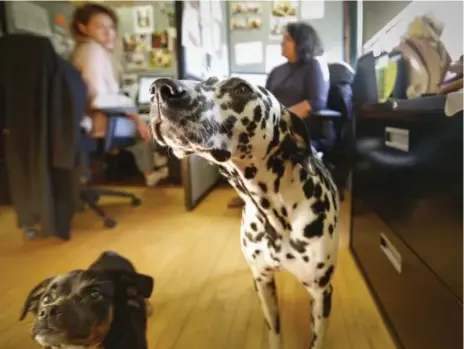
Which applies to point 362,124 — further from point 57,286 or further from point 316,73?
point 57,286

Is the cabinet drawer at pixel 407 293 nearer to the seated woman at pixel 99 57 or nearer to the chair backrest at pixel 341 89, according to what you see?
the chair backrest at pixel 341 89

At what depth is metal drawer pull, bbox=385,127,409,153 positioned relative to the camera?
0.81m

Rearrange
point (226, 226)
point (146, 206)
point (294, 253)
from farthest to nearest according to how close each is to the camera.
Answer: point (226, 226) → point (146, 206) → point (294, 253)

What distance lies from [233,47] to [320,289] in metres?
0.50

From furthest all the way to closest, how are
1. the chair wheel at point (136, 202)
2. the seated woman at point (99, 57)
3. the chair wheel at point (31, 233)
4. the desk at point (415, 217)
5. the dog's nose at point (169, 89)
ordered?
the chair wheel at point (136, 202) < the chair wheel at point (31, 233) < the seated woman at point (99, 57) < the desk at point (415, 217) < the dog's nose at point (169, 89)

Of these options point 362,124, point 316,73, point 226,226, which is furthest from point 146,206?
point 362,124

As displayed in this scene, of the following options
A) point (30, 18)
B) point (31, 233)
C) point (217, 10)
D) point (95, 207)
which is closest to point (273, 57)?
point (217, 10)

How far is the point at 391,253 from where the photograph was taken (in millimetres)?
938

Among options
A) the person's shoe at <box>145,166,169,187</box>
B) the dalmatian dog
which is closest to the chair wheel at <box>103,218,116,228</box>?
the person's shoe at <box>145,166,169,187</box>

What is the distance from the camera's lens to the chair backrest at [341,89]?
846 mm

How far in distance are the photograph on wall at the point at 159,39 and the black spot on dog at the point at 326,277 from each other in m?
0.52

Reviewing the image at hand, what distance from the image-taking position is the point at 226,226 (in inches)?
50.5

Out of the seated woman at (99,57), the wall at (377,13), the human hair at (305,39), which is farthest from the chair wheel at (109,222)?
the wall at (377,13)

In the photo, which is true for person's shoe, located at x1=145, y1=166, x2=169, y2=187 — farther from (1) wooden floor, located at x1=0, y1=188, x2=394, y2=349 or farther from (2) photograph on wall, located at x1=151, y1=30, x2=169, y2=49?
(2) photograph on wall, located at x1=151, y1=30, x2=169, y2=49
